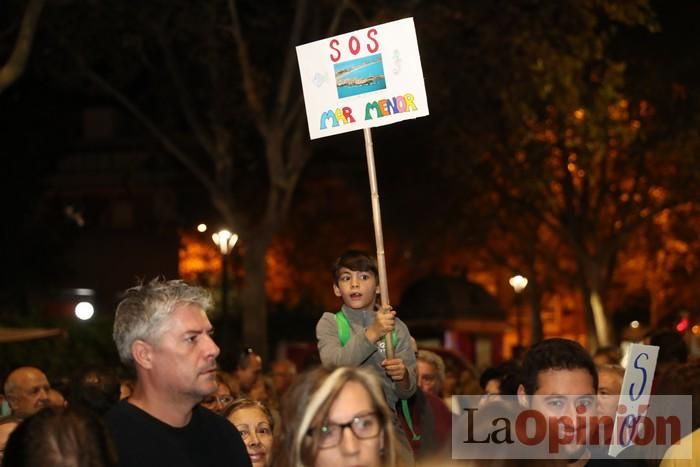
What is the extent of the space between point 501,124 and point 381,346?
30744 mm

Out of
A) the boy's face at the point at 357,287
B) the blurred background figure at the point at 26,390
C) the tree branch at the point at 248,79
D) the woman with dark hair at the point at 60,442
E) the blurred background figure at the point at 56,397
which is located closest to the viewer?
the woman with dark hair at the point at 60,442

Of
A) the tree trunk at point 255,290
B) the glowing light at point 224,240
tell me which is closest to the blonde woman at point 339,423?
the tree trunk at point 255,290

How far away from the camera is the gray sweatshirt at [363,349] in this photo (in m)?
7.61

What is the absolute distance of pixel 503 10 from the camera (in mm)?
26812

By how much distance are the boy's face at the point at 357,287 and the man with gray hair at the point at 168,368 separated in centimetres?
234

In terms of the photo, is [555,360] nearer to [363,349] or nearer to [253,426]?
[363,349]

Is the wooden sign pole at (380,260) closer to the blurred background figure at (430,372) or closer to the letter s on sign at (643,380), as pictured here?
the letter s on sign at (643,380)

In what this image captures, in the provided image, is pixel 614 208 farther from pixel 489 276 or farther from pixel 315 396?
pixel 315 396

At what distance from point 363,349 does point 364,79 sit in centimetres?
155

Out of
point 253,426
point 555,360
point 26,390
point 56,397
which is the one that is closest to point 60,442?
point 555,360

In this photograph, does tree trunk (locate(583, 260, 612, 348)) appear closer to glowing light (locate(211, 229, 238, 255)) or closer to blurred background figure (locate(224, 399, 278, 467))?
glowing light (locate(211, 229, 238, 255))

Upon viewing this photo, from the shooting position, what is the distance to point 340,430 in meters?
4.72

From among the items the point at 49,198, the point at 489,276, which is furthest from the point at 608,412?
the point at 489,276

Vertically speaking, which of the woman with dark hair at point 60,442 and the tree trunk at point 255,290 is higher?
the tree trunk at point 255,290
